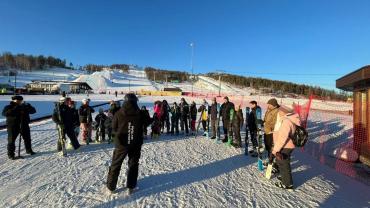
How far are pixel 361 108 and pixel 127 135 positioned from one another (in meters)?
9.38

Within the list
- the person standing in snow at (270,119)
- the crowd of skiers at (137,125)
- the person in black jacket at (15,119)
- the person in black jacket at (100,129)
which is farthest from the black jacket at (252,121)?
the person in black jacket at (15,119)

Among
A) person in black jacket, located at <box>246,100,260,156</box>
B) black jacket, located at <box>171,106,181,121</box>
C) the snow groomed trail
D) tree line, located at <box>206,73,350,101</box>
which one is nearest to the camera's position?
the snow groomed trail

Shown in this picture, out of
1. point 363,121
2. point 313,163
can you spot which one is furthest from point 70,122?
point 363,121

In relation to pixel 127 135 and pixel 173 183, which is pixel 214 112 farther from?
pixel 127 135

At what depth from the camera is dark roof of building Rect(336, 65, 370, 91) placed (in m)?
8.94

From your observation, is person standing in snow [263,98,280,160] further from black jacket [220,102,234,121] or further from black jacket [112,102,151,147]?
black jacket [112,102,151,147]

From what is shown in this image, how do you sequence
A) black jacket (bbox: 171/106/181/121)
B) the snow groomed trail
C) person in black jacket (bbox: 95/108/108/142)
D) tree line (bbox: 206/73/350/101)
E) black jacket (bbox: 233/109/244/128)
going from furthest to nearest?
1. tree line (bbox: 206/73/350/101)
2. black jacket (bbox: 171/106/181/121)
3. person in black jacket (bbox: 95/108/108/142)
4. black jacket (bbox: 233/109/244/128)
5. the snow groomed trail

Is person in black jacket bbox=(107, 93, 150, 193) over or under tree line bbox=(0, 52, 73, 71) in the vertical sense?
under

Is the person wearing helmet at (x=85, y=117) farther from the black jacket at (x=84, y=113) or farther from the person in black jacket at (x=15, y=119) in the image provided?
the person in black jacket at (x=15, y=119)

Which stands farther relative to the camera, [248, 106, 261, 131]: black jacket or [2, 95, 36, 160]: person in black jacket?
Answer: [248, 106, 261, 131]: black jacket

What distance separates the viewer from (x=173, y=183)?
6074mm

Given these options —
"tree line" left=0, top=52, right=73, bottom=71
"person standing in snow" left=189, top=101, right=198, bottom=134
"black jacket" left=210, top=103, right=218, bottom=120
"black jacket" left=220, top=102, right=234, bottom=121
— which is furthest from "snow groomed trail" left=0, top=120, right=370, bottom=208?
"tree line" left=0, top=52, right=73, bottom=71

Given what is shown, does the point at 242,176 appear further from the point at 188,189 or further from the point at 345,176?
the point at 345,176

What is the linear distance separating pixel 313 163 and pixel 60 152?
7.68 metres
